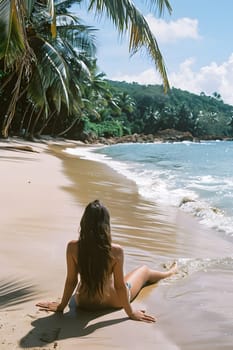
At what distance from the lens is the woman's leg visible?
3723mm

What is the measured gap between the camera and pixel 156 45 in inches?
198

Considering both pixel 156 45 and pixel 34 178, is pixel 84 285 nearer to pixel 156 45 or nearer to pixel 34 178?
pixel 156 45

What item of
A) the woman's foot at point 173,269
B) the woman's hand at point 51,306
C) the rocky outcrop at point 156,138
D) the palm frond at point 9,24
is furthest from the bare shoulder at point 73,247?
the rocky outcrop at point 156,138

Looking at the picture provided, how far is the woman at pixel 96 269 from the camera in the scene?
308cm

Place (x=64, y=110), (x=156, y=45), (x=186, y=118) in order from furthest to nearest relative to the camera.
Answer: (x=186, y=118)
(x=64, y=110)
(x=156, y=45)

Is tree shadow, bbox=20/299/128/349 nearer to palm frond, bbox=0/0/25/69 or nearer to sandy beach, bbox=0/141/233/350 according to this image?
sandy beach, bbox=0/141/233/350

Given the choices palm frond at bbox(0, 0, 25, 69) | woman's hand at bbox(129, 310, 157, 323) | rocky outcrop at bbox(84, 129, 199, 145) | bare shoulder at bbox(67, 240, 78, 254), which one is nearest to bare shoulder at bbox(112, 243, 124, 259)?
bare shoulder at bbox(67, 240, 78, 254)

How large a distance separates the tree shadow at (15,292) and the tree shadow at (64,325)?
15.7 inches

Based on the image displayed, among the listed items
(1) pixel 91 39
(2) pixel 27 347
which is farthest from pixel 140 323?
(1) pixel 91 39

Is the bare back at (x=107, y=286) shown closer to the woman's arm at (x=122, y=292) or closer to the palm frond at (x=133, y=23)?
the woman's arm at (x=122, y=292)

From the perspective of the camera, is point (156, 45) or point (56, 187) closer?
point (156, 45)

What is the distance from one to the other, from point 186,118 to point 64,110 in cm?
5910

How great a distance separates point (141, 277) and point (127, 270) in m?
0.68

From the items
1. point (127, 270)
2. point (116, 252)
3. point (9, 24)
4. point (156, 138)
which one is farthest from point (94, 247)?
point (156, 138)
